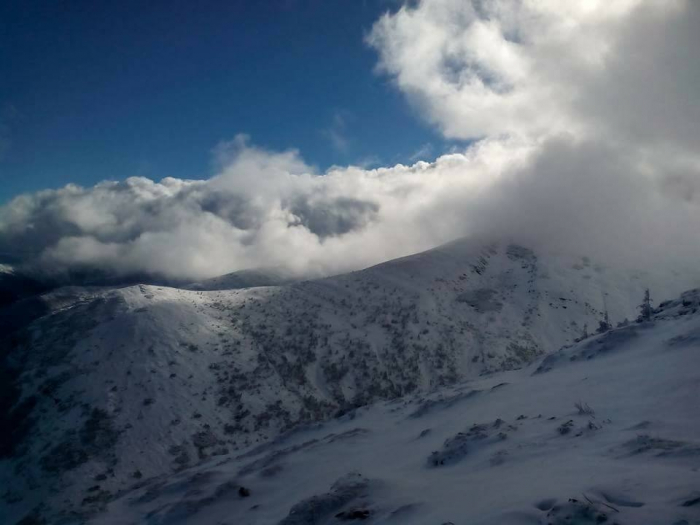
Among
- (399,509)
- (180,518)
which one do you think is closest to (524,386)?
(399,509)

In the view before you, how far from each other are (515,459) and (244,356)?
35.8 meters

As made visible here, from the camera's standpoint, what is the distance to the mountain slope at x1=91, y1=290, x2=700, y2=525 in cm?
733

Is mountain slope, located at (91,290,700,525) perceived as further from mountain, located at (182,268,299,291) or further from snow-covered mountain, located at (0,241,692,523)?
mountain, located at (182,268,299,291)

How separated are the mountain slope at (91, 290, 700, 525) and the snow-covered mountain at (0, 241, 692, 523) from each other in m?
3.50

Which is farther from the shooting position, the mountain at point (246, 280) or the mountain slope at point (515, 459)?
→ the mountain at point (246, 280)

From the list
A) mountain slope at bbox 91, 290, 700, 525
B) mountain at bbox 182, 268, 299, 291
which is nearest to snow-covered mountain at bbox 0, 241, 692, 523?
mountain slope at bbox 91, 290, 700, 525

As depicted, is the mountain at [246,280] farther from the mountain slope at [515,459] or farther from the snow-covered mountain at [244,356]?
the mountain slope at [515,459]

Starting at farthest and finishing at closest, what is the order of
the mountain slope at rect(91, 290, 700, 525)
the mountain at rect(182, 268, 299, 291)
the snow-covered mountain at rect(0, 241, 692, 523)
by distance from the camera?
the mountain at rect(182, 268, 299, 291), the snow-covered mountain at rect(0, 241, 692, 523), the mountain slope at rect(91, 290, 700, 525)

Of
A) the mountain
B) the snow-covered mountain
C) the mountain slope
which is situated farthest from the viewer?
the mountain

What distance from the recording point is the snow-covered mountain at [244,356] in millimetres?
32906

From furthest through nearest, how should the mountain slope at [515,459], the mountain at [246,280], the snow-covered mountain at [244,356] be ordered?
the mountain at [246,280] < the snow-covered mountain at [244,356] < the mountain slope at [515,459]

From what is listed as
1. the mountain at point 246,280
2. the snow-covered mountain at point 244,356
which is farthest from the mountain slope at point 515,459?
the mountain at point 246,280

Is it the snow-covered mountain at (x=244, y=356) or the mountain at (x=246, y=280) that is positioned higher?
the mountain at (x=246, y=280)

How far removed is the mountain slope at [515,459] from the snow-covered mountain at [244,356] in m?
3.50
